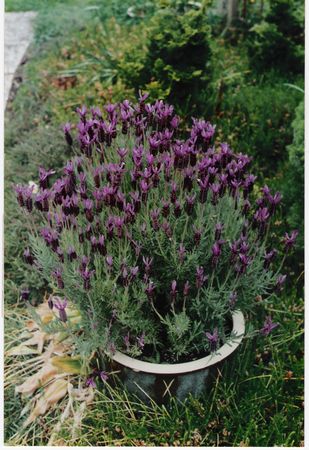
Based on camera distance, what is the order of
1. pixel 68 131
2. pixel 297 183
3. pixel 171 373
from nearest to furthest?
pixel 171 373
pixel 68 131
pixel 297 183

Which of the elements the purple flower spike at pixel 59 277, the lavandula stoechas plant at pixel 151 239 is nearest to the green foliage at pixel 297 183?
the lavandula stoechas plant at pixel 151 239

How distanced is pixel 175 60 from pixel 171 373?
2.60m

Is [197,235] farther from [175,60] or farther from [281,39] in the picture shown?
[281,39]

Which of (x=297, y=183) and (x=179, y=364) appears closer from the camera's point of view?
(x=179, y=364)

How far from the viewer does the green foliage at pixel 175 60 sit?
169 inches

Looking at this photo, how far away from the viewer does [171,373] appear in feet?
8.47

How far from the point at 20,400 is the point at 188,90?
2.55m

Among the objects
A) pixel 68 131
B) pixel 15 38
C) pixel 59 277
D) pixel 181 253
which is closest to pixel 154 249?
pixel 181 253

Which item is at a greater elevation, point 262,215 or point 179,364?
point 262,215

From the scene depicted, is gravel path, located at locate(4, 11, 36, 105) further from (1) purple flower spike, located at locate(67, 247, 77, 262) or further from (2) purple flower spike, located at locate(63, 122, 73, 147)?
(1) purple flower spike, located at locate(67, 247, 77, 262)

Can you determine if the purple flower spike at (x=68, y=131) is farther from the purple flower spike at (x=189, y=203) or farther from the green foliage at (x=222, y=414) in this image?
the green foliage at (x=222, y=414)

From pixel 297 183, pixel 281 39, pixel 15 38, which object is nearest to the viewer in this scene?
pixel 297 183

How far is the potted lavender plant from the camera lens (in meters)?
2.47

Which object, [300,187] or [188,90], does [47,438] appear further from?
[188,90]
